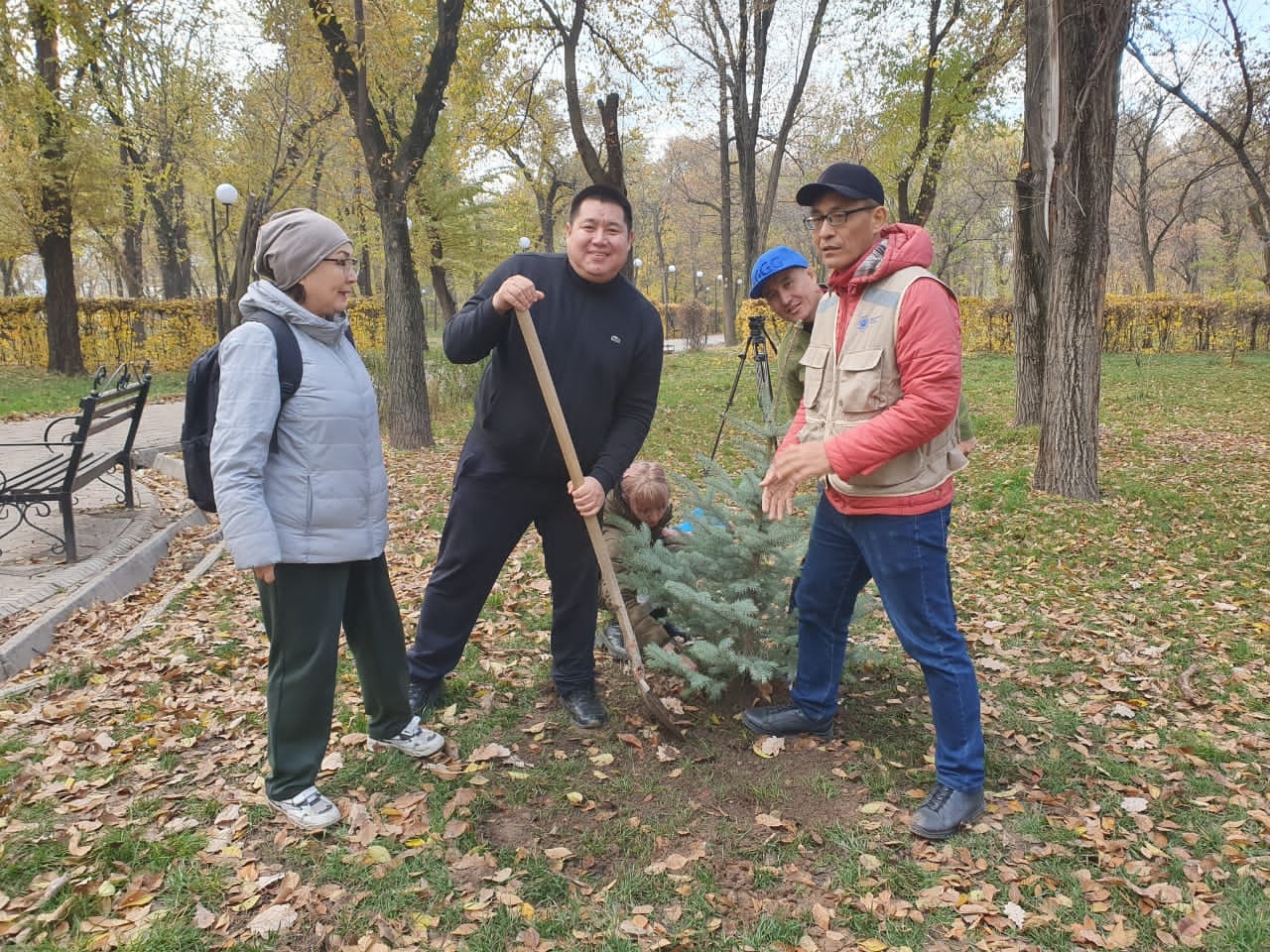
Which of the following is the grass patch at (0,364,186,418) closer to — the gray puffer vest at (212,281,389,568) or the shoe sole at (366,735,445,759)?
the shoe sole at (366,735,445,759)

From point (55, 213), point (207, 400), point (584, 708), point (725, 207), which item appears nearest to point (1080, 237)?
point (584, 708)

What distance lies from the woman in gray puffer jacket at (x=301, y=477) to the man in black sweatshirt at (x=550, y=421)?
0.46 meters

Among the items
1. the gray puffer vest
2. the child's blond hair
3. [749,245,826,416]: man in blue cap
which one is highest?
[749,245,826,416]: man in blue cap

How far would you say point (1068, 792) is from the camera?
3.00 m

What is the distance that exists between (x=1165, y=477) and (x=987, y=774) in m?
6.16

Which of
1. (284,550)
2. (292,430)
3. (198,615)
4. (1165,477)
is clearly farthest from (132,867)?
(1165,477)

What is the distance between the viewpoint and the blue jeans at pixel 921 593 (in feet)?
8.59

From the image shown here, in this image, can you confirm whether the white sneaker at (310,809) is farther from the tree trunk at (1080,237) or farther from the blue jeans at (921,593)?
the tree trunk at (1080,237)

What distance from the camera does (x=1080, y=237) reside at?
678 cm

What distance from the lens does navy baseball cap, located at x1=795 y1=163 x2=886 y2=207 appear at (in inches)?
102

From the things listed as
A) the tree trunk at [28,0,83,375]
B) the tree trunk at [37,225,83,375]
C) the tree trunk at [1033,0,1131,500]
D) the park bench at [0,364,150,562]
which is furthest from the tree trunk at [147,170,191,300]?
the tree trunk at [1033,0,1131,500]

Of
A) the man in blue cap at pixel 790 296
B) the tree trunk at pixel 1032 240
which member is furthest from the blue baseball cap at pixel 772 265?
the tree trunk at pixel 1032 240

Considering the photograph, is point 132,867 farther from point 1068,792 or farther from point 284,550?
point 1068,792

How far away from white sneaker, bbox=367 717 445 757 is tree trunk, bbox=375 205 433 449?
6.79 m
